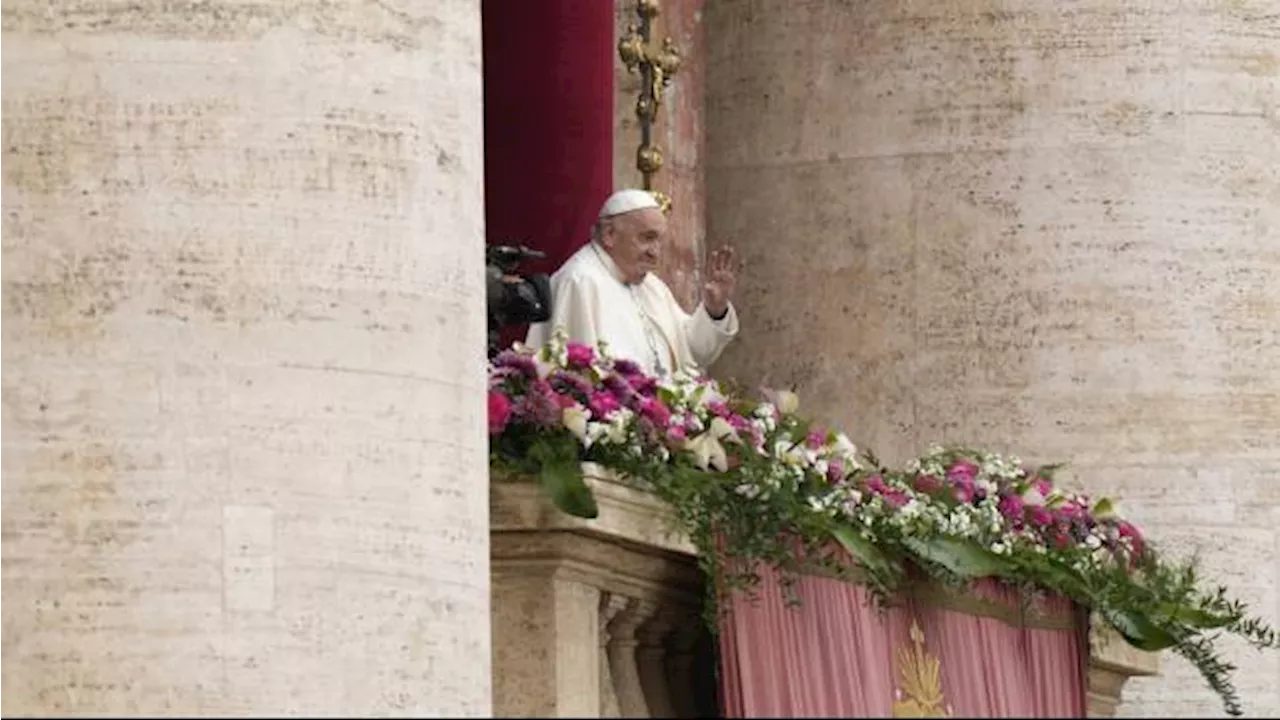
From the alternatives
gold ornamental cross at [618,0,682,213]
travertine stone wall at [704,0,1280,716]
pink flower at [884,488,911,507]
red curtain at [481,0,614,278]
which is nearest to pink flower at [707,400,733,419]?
pink flower at [884,488,911,507]

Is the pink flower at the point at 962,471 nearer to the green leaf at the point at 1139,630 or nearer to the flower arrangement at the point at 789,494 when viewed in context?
the flower arrangement at the point at 789,494

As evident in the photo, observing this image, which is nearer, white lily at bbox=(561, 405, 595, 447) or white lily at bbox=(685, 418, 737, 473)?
white lily at bbox=(561, 405, 595, 447)

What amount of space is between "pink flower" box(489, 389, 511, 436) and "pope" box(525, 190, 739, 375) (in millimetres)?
1489

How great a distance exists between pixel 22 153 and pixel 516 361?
213 cm

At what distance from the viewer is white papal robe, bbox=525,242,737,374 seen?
55.9 ft

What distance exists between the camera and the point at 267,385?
544 inches

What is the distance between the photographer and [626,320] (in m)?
17.2

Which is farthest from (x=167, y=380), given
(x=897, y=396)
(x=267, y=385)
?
(x=897, y=396)

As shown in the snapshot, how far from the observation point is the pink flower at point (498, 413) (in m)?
15.1

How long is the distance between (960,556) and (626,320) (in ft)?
5.21

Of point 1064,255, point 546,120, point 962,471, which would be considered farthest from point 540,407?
point 1064,255

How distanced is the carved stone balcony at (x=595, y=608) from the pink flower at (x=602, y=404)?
0.25m

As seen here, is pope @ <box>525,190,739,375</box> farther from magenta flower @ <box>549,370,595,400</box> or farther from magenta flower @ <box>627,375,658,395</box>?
magenta flower @ <box>549,370,595,400</box>

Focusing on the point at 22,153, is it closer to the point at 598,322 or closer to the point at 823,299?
the point at 598,322
